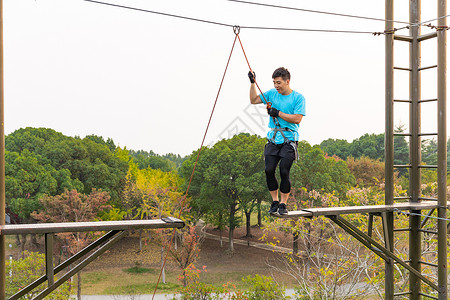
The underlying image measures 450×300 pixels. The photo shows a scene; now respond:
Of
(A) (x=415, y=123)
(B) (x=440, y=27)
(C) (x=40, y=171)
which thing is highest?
(B) (x=440, y=27)

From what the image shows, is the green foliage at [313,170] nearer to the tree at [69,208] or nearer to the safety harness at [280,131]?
the tree at [69,208]

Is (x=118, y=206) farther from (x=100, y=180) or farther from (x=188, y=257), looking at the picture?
(x=188, y=257)

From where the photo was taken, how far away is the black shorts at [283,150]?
4.71 metres

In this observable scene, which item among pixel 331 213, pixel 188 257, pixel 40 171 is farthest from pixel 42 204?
pixel 331 213

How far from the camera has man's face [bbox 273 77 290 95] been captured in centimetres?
471

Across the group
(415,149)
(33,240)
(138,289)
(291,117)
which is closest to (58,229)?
(291,117)

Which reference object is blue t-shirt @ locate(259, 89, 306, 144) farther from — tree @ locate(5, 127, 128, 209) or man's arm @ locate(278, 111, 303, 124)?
tree @ locate(5, 127, 128, 209)

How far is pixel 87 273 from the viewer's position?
2091cm

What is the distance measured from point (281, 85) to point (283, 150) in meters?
0.66

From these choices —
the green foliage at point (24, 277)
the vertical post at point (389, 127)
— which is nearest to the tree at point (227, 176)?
the green foliage at point (24, 277)

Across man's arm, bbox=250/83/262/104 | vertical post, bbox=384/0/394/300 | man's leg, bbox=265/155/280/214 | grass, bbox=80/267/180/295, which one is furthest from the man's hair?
grass, bbox=80/267/180/295

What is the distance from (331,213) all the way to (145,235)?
21.7m

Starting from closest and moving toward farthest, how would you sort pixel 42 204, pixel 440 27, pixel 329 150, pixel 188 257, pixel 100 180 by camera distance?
pixel 440 27 → pixel 188 257 → pixel 42 204 → pixel 100 180 → pixel 329 150

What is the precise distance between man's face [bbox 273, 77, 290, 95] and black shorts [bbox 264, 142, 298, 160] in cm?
54
